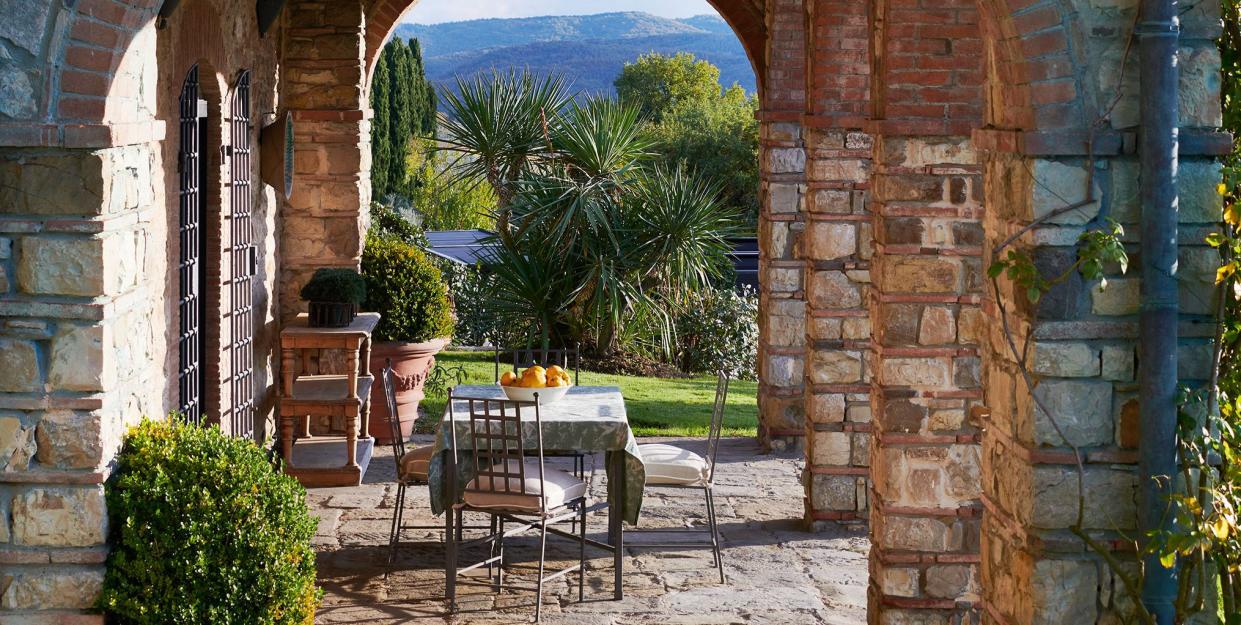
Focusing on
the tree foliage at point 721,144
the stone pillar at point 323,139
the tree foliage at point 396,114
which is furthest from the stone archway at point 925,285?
the tree foliage at point 721,144

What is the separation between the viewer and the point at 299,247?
392 inches

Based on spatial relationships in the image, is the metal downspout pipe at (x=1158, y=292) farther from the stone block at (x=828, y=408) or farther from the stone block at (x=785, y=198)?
the stone block at (x=785, y=198)

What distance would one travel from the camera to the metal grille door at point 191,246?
23.9ft

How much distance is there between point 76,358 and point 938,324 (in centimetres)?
361

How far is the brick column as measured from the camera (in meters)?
6.12

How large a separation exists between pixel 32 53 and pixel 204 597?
1.90 metres

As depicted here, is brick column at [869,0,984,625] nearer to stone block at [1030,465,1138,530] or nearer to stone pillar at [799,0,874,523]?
stone pillar at [799,0,874,523]

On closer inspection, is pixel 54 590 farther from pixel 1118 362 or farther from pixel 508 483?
pixel 1118 362

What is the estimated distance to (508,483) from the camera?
253 inches

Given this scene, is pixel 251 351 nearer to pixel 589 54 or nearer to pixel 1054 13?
pixel 1054 13

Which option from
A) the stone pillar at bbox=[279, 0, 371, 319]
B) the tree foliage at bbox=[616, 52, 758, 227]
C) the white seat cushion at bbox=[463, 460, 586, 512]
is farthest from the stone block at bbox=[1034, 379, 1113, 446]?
the tree foliage at bbox=[616, 52, 758, 227]

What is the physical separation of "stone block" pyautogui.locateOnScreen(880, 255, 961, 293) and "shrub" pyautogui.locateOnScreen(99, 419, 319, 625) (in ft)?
9.16

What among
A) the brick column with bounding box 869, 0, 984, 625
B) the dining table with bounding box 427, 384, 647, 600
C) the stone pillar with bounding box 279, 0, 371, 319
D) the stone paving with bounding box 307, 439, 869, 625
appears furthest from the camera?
the stone pillar with bounding box 279, 0, 371, 319

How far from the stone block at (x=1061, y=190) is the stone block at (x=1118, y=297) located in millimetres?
210
